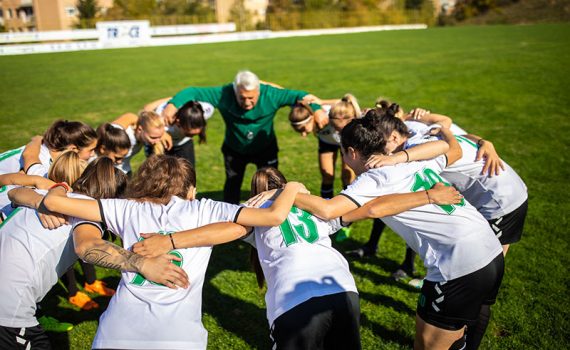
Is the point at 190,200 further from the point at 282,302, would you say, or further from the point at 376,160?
the point at 376,160

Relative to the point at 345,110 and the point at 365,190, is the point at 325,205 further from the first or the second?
the point at 345,110

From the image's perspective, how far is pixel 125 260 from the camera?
2.43 metres

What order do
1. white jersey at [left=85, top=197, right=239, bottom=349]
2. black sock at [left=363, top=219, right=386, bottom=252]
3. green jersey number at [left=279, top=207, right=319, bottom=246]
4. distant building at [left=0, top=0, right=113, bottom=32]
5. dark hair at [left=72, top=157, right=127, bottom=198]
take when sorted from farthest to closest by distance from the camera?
distant building at [left=0, top=0, right=113, bottom=32] < black sock at [left=363, top=219, right=386, bottom=252] < dark hair at [left=72, top=157, right=127, bottom=198] < green jersey number at [left=279, top=207, right=319, bottom=246] < white jersey at [left=85, top=197, right=239, bottom=349]

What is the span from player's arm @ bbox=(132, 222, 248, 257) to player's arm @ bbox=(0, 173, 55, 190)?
1381 mm

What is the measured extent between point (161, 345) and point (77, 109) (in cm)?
1340

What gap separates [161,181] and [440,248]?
1.89 metres

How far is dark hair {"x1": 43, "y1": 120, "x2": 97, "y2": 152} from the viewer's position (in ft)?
13.3

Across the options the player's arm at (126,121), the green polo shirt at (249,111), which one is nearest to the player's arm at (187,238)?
the player's arm at (126,121)

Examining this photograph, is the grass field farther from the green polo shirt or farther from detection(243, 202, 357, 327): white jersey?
detection(243, 202, 357, 327): white jersey

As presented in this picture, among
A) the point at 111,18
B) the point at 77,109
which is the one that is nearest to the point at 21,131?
the point at 77,109

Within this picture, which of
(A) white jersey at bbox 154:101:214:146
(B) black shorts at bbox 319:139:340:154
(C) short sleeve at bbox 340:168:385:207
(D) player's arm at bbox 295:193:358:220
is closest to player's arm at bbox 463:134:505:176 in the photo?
(C) short sleeve at bbox 340:168:385:207

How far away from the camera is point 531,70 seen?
17.5 m

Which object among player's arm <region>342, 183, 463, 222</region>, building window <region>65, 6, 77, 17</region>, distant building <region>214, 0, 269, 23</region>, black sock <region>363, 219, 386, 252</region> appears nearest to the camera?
player's arm <region>342, 183, 463, 222</region>

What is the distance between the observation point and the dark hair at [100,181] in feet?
9.57
